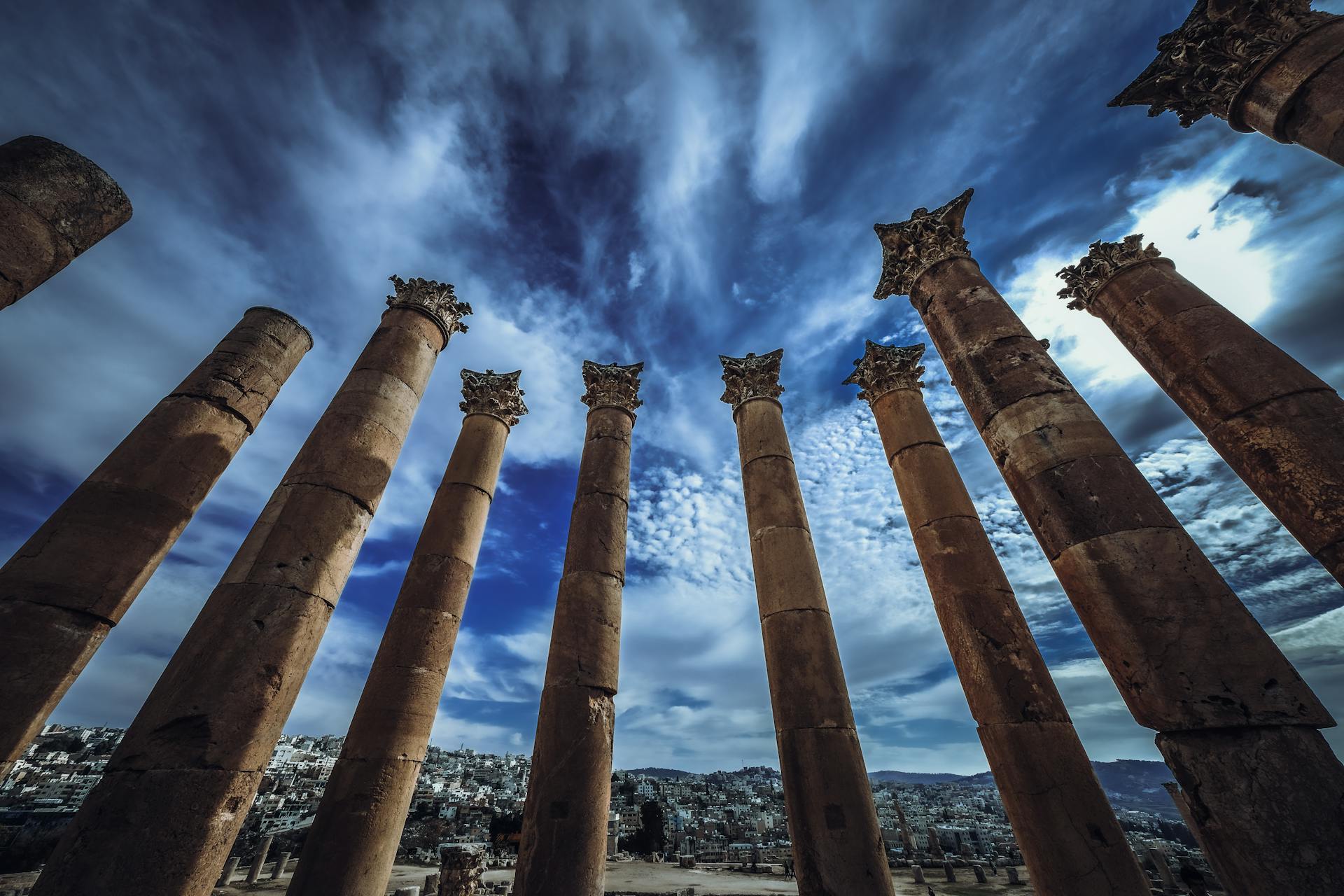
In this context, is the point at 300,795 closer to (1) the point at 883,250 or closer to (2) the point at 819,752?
(2) the point at 819,752

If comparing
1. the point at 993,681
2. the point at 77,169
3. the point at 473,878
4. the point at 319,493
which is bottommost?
the point at 473,878

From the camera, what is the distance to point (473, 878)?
12953mm

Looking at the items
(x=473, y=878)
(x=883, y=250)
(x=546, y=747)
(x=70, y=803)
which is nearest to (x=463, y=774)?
(x=70, y=803)

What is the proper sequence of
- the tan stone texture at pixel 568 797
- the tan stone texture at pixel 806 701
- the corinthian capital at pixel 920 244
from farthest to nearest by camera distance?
1. the corinthian capital at pixel 920 244
2. the tan stone texture at pixel 806 701
3. the tan stone texture at pixel 568 797

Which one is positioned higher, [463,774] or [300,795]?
[463,774]

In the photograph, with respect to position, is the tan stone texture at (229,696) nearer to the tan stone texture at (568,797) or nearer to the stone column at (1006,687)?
the tan stone texture at (568,797)

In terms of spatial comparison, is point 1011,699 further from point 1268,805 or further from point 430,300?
point 430,300

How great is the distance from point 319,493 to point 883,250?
36.2ft

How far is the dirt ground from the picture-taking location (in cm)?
1747

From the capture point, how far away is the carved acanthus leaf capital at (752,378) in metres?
14.9

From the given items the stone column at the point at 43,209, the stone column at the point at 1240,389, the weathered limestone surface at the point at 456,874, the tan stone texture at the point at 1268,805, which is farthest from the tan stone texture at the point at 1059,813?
the stone column at the point at 43,209

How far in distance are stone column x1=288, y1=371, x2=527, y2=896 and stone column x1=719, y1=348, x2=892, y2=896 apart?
21.7ft

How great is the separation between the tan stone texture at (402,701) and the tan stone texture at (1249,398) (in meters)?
13.1

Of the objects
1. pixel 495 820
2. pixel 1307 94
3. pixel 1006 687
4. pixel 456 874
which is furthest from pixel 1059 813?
pixel 495 820
